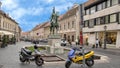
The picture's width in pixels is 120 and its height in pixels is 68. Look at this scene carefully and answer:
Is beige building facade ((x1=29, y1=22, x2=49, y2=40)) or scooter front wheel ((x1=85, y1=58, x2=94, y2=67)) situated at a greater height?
beige building facade ((x1=29, y1=22, x2=49, y2=40))

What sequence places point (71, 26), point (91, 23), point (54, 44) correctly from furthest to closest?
point (71, 26) < point (91, 23) < point (54, 44)

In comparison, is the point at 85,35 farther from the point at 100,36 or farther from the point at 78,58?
the point at 78,58

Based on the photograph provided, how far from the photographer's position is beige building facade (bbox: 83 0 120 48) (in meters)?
43.6

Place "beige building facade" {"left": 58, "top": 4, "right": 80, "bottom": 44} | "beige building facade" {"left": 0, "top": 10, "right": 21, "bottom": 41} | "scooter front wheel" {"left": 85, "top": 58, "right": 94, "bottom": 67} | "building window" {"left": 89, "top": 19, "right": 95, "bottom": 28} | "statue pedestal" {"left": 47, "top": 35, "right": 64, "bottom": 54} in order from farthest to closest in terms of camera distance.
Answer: "beige building facade" {"left": 58, "top": 4, "right": 80, "bottom": 44}, "beige building facade" {"left": 0, "top": 10, "right": 21, "bottom": 41}, "building window" {"left": 89, "top": 19, "right": 95, "bottom": 28}, "statue pedestal" {"left": 47, "top": 35, "right": 64, "bottom": 54}, "scooter front wheel" {"left": 85, "top": 58, "right": 94, "bottom": 67}

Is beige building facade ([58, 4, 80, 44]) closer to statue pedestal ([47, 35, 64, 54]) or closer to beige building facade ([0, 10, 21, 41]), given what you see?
beige building facade ([0, 10, 21, 41])

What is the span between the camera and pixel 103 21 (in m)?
49.0

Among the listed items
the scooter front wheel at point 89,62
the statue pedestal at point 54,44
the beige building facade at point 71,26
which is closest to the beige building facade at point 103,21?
the beige building facade at point 71,26

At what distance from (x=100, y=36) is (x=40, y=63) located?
36553 mm

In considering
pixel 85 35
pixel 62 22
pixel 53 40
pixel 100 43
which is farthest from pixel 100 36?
pixel 62 22

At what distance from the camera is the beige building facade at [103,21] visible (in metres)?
43.6

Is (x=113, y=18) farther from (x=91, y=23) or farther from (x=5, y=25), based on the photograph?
(x=5, y=25)

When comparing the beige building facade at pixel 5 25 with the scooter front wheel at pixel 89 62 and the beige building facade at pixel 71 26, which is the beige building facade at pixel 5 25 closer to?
the beige building facade at pixel 71 26

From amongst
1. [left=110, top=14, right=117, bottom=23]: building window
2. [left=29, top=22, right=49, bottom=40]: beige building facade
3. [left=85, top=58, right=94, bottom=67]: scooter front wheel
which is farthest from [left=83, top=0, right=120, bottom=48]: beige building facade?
[left=29, top=22, right=49, bottom=40]: beige building facade

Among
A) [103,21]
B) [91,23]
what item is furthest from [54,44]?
[91,23]
